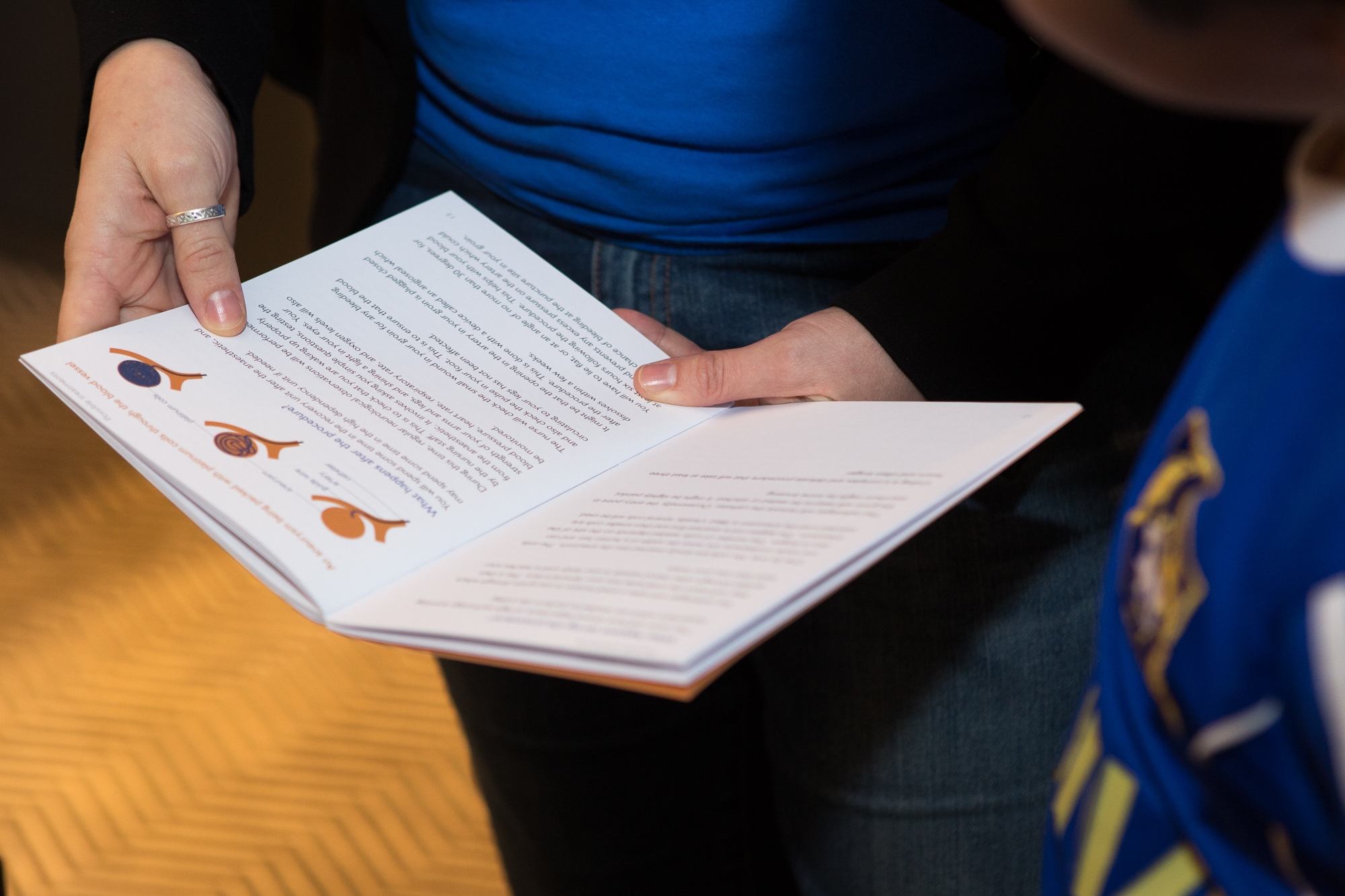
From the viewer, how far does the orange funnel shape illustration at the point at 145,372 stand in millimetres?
469

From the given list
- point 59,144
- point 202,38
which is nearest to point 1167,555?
point 202,38

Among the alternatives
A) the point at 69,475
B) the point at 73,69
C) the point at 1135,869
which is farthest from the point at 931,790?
the point at 73,69

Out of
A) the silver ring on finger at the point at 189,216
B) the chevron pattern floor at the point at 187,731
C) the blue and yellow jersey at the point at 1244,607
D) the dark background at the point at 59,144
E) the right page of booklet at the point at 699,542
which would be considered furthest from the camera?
the dark background at the point at 59,144

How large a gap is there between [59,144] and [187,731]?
102 centimetres

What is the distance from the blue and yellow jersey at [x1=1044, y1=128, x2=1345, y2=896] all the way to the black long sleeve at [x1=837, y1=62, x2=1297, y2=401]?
0.66ft

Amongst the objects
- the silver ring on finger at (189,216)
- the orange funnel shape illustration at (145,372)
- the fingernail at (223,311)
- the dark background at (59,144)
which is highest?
the silver ring on finger at (189,216)

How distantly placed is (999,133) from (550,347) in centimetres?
29

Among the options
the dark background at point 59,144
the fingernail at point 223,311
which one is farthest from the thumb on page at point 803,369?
the dark background at point 59,144

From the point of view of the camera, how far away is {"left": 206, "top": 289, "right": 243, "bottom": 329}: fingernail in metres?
0.50

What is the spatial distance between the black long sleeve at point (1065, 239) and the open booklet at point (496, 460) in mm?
58

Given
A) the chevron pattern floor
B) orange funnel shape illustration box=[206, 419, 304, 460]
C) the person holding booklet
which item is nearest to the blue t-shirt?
the person holding booklet

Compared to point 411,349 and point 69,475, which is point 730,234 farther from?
point 69,475

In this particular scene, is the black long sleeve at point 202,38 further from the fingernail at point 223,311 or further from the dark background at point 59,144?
the dark background at point 59,144

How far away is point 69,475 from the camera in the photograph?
156 centimetres
